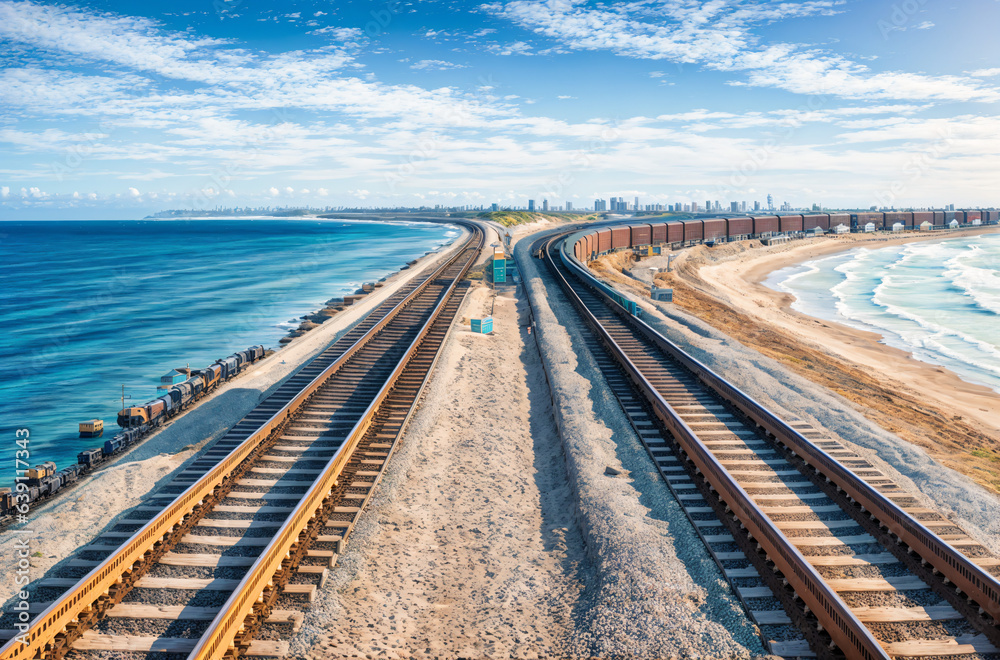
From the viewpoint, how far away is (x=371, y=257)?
8844 centimetres

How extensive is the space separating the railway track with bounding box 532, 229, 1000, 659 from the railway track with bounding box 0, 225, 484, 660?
6371 mm

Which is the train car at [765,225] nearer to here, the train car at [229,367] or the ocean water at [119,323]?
the ocean water at [119,323]

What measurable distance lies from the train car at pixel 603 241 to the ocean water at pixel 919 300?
17.5m

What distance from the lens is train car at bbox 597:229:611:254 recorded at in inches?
2447

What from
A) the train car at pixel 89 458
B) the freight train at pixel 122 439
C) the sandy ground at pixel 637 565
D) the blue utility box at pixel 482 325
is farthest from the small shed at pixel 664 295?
the train car at pixel 89 458

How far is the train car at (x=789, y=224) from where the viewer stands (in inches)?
4094

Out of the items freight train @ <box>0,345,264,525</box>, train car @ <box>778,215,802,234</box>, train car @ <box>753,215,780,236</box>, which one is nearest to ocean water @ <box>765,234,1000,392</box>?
train car @ <box>753,215,780,236</box>

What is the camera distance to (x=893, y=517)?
930cm

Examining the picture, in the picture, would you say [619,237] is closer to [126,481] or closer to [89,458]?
[89,458]

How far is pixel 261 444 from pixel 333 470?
8.97 feet

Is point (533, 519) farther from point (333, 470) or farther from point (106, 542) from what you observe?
point (106, 542)

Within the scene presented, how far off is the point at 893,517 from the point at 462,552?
23.4 feet

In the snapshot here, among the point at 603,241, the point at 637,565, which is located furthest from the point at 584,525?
the point at 603,241

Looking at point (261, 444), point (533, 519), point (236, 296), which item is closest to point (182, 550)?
point (261, 444)
